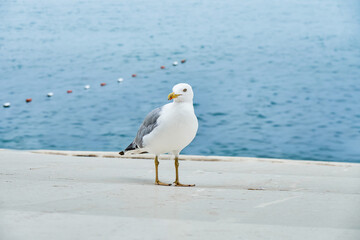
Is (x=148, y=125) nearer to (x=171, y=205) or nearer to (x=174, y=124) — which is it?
(x=174, y=124)

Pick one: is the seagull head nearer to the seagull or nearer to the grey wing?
the seagull

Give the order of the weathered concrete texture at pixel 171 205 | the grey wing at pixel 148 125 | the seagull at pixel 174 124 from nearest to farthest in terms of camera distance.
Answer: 1. the weathered concrete texture at pixel 171 205
2. the seagull at pixel 174 124
3. the grey wing at pixel 148 125

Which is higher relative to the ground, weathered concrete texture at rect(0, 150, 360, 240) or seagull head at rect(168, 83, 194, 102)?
seagull head at rect(168, 83, 194, 102)

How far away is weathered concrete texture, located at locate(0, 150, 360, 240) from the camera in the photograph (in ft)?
5.95

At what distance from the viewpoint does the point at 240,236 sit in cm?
177

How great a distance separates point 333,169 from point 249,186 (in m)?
1.32

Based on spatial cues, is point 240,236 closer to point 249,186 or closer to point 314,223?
point 314,223

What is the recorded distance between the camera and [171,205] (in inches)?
89.7

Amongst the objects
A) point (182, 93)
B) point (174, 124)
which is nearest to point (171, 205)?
point (174, 124)

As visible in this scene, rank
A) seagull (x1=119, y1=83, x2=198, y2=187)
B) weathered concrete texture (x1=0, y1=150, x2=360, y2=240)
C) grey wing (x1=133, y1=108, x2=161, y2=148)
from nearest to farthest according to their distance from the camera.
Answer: weathered concrete texture (x1=0, y1=150, x2=360, y2=240), seagull (x1=119, y1=83, x2=198, y2=187), grey wing (x1=133, y1=108, x2=161, y2=148)

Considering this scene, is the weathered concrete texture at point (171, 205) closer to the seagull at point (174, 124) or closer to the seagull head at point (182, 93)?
the seagull at point (174, 124)

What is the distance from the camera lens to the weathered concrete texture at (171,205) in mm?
1814

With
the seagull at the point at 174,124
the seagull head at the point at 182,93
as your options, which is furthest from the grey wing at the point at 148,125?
the seagull head at the point at 182,93

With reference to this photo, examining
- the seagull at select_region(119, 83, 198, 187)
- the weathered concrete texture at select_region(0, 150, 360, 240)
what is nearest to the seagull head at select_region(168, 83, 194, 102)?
the seagull at select_region(119, 83, 198, 187)
